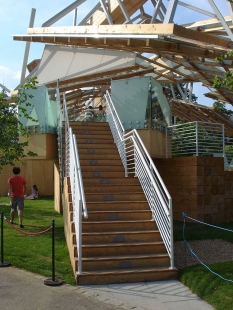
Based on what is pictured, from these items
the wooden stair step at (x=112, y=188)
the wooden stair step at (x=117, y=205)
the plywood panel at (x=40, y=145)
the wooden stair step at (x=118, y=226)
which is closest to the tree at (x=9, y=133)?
the plywood panel at (x=40, y=145)

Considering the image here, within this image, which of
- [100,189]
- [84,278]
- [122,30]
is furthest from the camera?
[122,30]

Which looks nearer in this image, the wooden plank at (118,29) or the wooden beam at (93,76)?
the wooden plank at (118,29)

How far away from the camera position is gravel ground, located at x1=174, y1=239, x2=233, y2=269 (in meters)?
Answer: 8.13

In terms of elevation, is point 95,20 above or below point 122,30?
above

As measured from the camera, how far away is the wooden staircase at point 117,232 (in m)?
7.15

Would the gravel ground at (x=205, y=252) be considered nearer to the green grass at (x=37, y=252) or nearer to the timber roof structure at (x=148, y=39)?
the green grass at (x=37, y=252)

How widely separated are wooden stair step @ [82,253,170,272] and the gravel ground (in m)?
0.53

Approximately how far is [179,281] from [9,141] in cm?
596

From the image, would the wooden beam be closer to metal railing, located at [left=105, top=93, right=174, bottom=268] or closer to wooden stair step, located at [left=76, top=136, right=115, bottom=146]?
metal railing, located at [left=105, top=93, right=174, bottom=268]

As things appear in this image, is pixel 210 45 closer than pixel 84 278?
No

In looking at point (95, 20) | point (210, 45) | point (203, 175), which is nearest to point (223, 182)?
point (203, 175)

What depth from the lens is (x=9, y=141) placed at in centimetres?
1083

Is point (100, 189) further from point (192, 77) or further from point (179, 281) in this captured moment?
point (192, 77)

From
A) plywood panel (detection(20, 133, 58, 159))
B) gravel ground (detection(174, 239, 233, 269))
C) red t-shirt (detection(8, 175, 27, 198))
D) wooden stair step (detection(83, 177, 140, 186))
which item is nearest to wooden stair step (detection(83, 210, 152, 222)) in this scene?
gravel ground (detection(174, 239, 233, 269))
